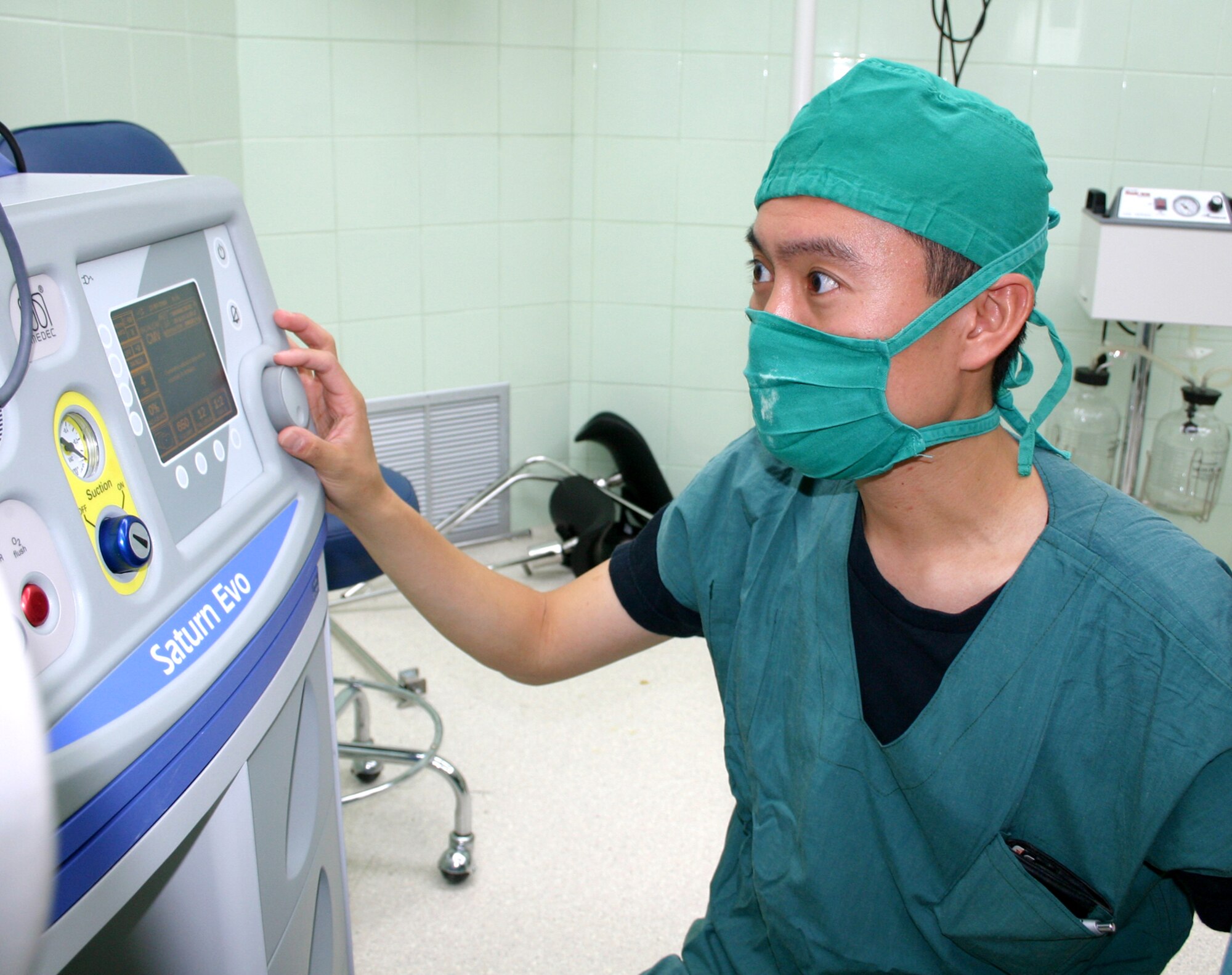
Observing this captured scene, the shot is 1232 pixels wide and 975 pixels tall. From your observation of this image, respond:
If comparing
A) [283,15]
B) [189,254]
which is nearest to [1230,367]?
[283,15]

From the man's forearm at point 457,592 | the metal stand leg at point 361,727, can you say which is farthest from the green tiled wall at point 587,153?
the man's forearm at point 457,592

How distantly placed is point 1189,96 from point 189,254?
2799mm

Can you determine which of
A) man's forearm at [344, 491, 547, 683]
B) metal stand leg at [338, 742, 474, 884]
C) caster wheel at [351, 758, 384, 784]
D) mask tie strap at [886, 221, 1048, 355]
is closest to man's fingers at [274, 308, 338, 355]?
man's forearm at [344, 491, 547, 683]

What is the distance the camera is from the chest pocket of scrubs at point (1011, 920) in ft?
3.23

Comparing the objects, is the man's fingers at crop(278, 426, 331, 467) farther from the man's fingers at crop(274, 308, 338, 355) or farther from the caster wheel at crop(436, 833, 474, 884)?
the caster wheel at crop(436, 833, 474, 884)

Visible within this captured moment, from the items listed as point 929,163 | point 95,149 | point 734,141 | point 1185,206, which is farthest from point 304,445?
point 734,141

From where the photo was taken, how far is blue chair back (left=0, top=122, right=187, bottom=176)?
1.46 metres

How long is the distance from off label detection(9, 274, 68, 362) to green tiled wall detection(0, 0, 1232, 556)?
1.99 metres

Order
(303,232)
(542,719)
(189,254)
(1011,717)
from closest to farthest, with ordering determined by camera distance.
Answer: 1. (189,254)
2. (1011,717)
3. (542,719)
4. (303,232)

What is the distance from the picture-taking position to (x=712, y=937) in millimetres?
1198

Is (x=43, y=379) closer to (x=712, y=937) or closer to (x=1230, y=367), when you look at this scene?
(x=712, y=937)

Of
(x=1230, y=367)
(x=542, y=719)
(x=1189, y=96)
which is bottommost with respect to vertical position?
(x=542, y=719)

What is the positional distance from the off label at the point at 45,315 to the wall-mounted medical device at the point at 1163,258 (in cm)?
236

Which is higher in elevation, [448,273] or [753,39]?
[753,39]
